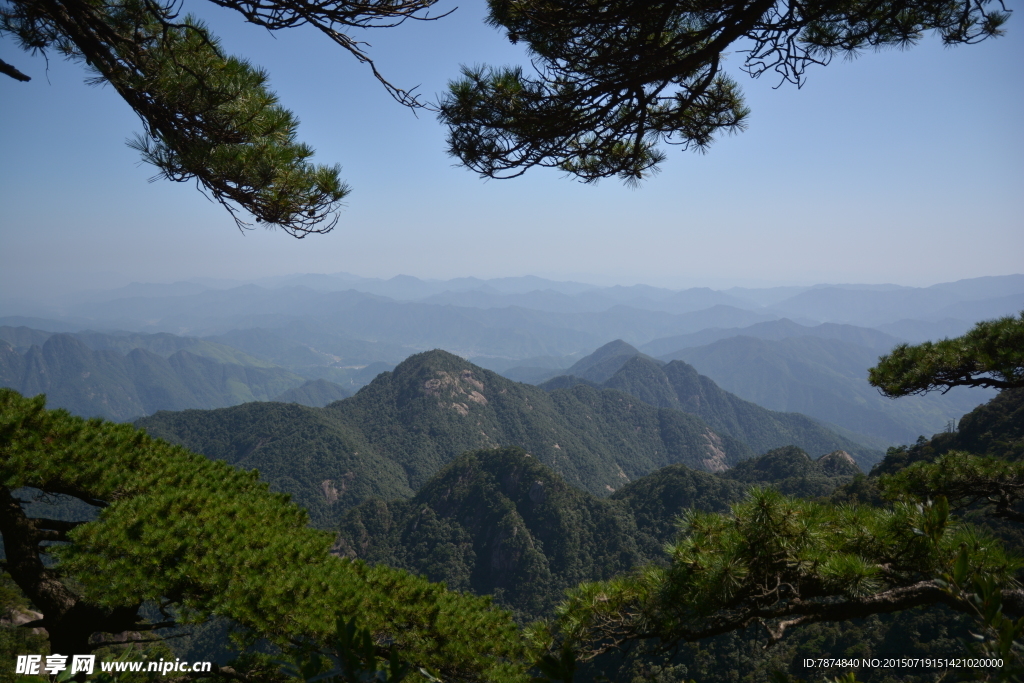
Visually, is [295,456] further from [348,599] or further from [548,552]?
[348,599]

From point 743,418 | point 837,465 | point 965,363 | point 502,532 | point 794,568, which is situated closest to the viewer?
point 794,568

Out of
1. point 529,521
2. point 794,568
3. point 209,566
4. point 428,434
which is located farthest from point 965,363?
point 428,434

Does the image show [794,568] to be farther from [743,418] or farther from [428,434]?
[743,418]

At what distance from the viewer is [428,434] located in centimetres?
11469

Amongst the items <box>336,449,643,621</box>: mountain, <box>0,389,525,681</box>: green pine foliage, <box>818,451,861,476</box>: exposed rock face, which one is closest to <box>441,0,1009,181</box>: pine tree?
<box>0,389,525,681</box>: green pine foliage

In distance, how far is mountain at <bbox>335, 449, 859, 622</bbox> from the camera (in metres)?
61.1

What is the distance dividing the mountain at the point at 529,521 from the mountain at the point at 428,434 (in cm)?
2035

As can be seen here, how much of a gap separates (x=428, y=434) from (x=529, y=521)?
50969 millimetres

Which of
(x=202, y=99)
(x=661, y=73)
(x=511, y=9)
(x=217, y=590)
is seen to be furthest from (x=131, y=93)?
(x=661, y=73)

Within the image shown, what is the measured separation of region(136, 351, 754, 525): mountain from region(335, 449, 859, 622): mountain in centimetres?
2035

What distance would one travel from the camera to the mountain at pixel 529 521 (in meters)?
61.1

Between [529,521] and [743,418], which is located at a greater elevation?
[529,521]

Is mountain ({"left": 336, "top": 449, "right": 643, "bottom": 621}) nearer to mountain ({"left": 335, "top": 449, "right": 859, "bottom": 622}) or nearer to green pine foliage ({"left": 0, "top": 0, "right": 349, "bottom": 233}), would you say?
mountain ({"left": 335, "top": 449, "right": 859, "bottom": 622})

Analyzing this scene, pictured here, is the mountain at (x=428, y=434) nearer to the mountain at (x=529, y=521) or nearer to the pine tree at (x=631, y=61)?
the mountain at (x=529, y=521)
